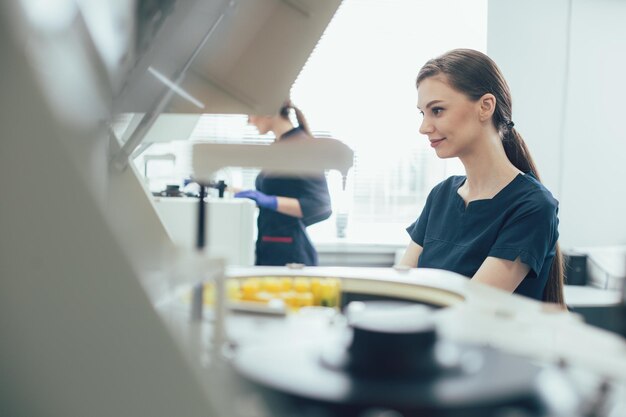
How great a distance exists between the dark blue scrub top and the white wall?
5.80 ft

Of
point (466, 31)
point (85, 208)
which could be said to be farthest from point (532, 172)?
point (466, 31)

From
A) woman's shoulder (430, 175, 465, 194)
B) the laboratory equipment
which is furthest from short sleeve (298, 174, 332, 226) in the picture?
woman's shoulder (430, 175, 465, 194)

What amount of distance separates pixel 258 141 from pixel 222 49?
10 centimetres

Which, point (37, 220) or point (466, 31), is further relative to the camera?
point (466, 31)

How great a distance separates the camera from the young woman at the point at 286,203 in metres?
0.41

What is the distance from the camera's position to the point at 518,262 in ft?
2.86

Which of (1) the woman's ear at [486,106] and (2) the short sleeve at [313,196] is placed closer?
(2) the short sleeve at [313,196]

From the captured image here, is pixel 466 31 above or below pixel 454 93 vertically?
above

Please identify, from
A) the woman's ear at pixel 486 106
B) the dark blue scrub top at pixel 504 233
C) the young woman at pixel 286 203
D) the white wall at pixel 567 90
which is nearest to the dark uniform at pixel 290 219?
the young woman at pixel 286 203

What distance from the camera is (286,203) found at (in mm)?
721

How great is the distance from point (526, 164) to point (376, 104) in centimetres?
47

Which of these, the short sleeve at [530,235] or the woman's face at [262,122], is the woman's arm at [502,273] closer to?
the short sleeve at [530,235]

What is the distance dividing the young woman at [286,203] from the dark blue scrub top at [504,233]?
24 centimetres

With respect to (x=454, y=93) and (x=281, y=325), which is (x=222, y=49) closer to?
(x=281, y=325)
